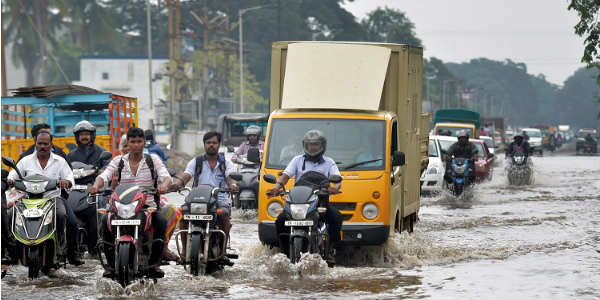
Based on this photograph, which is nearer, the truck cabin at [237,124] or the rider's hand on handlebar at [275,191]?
the rider's hand on handlebar at [275,191]

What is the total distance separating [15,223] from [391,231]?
4.76 m

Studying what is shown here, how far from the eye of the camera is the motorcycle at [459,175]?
23.8 metres

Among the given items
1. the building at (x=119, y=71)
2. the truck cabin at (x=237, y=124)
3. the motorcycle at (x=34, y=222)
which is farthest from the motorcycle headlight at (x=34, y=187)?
the building at (x=119, y=71)

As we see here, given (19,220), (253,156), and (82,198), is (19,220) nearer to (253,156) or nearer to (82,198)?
(82,198)

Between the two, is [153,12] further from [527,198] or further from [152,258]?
[152,258]

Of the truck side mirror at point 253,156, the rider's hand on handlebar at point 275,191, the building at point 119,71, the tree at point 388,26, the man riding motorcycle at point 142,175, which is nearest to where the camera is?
the man riding motorcycle at point 142,175

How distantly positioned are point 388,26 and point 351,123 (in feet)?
314

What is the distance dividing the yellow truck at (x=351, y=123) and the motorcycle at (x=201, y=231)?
1.48 m

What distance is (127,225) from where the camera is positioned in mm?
9430

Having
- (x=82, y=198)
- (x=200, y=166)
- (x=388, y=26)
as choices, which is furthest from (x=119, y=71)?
(x=200, y=166)

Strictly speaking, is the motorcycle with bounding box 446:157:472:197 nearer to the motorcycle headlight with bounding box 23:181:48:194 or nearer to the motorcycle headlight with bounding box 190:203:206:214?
the motorcycle headlight with bounding box 190:203:206:214

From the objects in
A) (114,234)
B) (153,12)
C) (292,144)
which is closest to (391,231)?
(292,144)

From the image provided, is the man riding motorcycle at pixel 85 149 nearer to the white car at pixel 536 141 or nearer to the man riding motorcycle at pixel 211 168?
the man riding motorcycle at pixel 211 168

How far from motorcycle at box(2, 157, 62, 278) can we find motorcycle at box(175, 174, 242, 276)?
124cm
